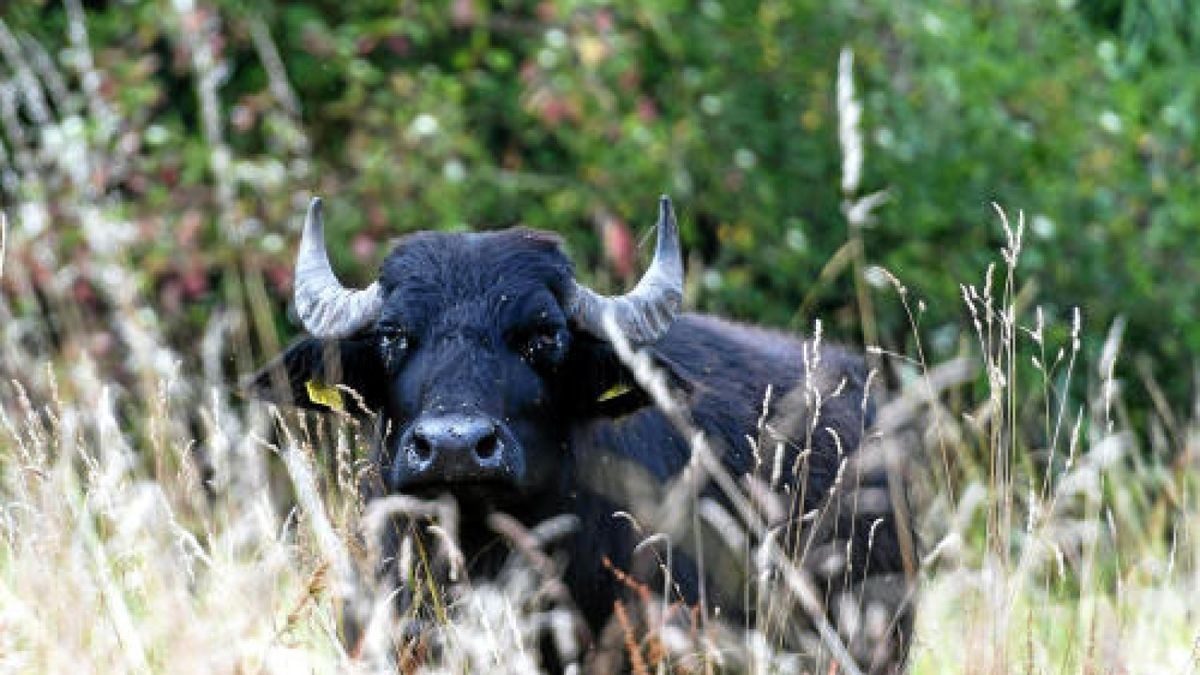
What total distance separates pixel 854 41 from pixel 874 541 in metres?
5.98

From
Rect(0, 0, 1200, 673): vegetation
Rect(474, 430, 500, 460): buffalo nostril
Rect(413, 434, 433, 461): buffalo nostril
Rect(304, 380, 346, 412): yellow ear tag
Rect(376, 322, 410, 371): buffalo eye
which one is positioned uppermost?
Rect(376, 322, 410, 371): buffalo eye

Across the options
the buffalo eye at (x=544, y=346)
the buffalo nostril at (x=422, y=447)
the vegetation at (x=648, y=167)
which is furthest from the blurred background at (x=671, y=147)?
the buffalo nostril at (x=422, y=447)

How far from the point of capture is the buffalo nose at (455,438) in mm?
4895

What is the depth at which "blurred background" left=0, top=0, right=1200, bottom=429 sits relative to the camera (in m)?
10.5

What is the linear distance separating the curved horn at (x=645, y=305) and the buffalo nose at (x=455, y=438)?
75 cm

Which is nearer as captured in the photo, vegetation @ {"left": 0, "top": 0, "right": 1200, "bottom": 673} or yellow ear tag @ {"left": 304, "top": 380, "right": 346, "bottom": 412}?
yellow ear tag @ {"left": 304, "top": 380, "right": 346, "bottom": 412}

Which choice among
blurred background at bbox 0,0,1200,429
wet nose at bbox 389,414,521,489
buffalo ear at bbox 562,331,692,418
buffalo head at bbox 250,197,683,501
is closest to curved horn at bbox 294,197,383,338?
buffalo head at bbox 250,197,683,501

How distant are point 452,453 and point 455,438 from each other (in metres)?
0.04

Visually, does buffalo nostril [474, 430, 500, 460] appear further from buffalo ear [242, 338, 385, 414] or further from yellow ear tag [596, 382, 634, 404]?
buffalo ear [242, 338, 385, 414]

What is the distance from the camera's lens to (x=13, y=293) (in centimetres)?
1062

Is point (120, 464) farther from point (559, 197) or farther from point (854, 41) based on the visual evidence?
point (854, 41)

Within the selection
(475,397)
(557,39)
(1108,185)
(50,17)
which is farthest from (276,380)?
(1108,185)

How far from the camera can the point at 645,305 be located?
5.74 metres

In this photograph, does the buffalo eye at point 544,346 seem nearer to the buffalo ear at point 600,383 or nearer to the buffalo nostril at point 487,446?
the buffalo ear at point 600,383
